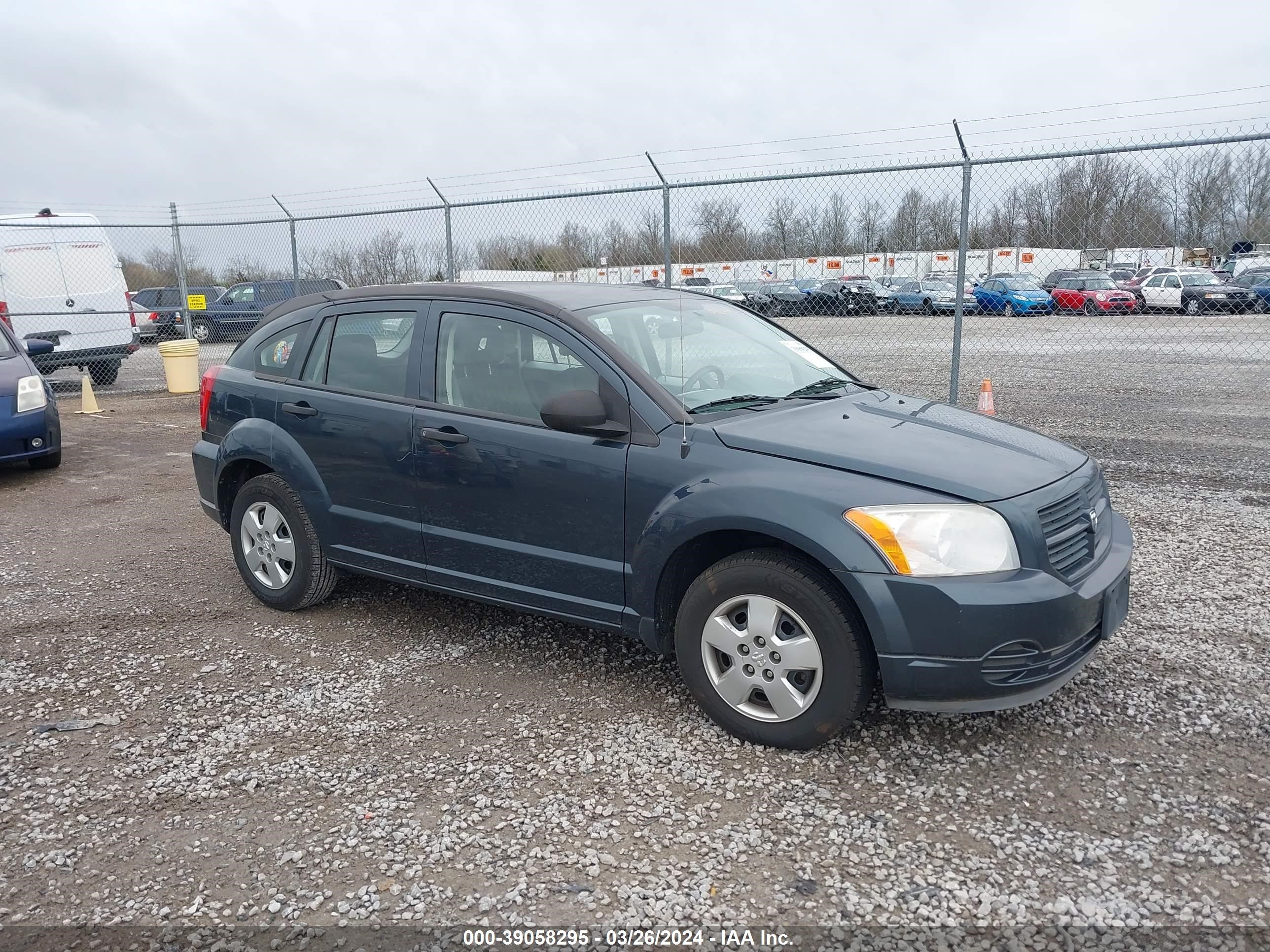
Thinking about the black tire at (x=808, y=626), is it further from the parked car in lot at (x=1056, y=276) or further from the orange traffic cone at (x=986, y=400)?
the parked car in lot at (x=1056, y=276)

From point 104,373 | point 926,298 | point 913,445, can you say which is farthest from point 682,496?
point 104,373

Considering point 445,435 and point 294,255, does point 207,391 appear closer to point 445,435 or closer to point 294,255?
point 445,435

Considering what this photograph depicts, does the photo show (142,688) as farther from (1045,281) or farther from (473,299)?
(1045,281)

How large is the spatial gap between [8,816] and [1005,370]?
47.5ft

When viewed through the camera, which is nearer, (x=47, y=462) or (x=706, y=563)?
(x=706, y=563)

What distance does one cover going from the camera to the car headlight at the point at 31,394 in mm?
7828

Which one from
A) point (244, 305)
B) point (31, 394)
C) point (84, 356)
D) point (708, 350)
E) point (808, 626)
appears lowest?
point (808, 626)

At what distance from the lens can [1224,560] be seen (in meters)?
5.27

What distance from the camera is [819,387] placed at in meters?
4.24

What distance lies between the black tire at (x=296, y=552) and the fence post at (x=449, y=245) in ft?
20.1

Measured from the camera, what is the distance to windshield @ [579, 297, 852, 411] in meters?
3.87

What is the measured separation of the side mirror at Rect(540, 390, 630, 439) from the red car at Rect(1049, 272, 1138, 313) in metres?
7.12

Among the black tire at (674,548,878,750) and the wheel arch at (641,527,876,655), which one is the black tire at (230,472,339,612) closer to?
the wheel arch at (641,527,876,655)

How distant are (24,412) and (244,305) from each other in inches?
447
